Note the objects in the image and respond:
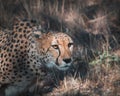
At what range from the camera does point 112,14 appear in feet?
27.5

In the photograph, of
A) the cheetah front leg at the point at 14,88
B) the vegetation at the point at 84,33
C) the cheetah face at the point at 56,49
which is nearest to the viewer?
the cheetah face at the point at 56,49

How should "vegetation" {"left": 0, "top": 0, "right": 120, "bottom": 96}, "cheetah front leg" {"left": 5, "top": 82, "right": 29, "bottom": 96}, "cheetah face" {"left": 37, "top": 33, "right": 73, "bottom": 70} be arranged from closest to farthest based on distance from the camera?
1. "cheetah face" {"left": 37, "top": 33, "right": 73, "bottom": 70}
2. "cheetah front leg" {"left": 5, "top": 82, "right": 29, "bottom": 96}
3. "vegetation" {"left": 0, "top": 0, "right": 120, "bottom": 96}

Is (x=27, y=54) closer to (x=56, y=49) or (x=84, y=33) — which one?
(x=56, y=49)

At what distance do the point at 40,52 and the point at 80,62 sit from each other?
1.51 metres

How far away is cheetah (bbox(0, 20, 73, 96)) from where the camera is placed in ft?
16.7

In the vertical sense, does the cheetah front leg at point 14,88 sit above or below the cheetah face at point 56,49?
below

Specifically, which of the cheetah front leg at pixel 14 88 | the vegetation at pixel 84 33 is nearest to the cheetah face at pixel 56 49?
the cheetah front leg at pixel 14 88

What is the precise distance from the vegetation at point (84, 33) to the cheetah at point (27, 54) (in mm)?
476

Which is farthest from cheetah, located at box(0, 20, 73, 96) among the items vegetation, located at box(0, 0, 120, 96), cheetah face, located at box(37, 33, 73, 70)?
vegetation, located at box(0, 0, 120, 96)

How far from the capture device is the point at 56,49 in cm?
509

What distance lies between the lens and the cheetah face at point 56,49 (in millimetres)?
5000

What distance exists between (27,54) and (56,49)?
406 mm

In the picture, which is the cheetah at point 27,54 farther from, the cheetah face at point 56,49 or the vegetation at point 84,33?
the vegetation at point 84,33

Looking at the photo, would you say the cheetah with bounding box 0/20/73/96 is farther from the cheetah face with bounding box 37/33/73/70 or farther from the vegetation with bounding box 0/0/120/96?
the vegetation with bounding box 0/0/120/96
